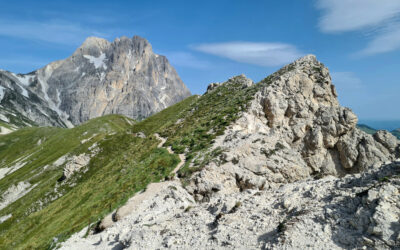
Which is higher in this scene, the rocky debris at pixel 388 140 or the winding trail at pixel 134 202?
the rocky debris at pixel 388 140

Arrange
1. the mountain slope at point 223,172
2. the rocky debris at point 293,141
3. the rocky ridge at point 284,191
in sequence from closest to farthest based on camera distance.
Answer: the rocky ridge at point 284,191 → the mountain slope at point 223,172 → the rocky debris at point 293,141

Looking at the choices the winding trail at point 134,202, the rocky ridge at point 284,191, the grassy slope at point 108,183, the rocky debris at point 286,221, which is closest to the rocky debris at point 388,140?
the rocky ridge at point 284,191

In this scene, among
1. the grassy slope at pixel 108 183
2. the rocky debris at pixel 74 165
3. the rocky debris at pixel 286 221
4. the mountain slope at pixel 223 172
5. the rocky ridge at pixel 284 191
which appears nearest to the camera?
the rocky debris at pixel 286 221

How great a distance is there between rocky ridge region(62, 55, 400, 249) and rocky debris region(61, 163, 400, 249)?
0.06m

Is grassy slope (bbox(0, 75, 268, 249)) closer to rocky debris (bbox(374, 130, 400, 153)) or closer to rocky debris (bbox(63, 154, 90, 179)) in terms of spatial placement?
rocky debris (bbox(63, 154, 90, 179))

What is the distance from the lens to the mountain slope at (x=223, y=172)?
63.7 feet

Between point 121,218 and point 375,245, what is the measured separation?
22.1m

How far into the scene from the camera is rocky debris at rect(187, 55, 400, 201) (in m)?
28.6

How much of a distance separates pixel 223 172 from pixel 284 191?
9665 mm

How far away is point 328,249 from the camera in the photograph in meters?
12.9

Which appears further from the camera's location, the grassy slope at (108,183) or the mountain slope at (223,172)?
the grassy slope at (108,183)

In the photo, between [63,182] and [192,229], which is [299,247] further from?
[63,182]

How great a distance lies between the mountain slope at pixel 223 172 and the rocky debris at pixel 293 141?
0.13 m

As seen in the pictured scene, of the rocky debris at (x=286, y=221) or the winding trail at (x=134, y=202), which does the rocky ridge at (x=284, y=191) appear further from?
the winding trail at (x=134, y=202)
